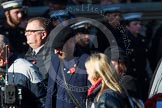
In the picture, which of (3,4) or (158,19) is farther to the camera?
(158,19)

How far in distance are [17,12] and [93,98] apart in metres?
4.31

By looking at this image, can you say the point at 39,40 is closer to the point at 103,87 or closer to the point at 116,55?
the point at 116,55

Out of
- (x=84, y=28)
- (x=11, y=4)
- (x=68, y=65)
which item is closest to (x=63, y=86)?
(x=68, y=65)

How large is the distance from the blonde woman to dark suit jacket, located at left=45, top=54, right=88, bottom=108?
0.85 metres

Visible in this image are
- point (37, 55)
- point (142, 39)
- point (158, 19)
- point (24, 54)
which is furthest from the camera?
point (158, 19)

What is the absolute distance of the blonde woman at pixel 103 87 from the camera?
8.98m

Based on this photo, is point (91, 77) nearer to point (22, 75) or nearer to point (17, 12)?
point (22, 75)

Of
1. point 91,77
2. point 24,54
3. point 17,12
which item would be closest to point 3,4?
point 17,12

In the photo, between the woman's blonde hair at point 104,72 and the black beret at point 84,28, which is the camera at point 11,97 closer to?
the woman's blonde hair at point 104,72

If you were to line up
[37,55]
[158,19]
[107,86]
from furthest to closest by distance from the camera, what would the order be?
[158,19] < [37,55] < [107,86]

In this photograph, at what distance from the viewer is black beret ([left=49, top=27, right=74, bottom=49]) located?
10703mm

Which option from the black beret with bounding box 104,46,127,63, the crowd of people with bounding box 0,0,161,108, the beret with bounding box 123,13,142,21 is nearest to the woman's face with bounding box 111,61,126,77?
the crowd of people with bounding box 0,0,161,108

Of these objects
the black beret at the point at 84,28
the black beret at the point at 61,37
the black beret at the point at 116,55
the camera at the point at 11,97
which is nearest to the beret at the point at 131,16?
the black beret at the point at 84,28

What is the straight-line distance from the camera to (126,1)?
1634 centimetres
